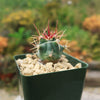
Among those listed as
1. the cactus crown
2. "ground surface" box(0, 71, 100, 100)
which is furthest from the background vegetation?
the cactus crown

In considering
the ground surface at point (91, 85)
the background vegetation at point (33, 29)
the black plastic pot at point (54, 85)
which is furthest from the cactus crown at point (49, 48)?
the ground surface at point (91, 85)

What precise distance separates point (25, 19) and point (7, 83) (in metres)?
1.35

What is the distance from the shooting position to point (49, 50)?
75 cm

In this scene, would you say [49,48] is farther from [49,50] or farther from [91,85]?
[91,85]

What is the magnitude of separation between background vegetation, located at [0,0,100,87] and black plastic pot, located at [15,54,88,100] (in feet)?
4.50

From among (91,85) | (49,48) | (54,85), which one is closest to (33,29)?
(91,85)

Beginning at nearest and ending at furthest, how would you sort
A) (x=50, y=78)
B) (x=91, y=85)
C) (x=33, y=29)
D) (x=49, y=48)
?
(x=50, y=78) < (x=49, y=48) < (x=91, y=85) < (x=33, y=29)

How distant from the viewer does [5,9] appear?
3.88 meters

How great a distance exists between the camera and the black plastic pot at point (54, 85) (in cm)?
64

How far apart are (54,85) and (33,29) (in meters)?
2.55

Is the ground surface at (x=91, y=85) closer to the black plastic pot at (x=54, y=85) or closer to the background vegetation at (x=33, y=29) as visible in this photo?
the background vegetation at (x=33, y=29)

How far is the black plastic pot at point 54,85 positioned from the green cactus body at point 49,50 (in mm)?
127

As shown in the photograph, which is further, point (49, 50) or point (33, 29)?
point (33, 29)

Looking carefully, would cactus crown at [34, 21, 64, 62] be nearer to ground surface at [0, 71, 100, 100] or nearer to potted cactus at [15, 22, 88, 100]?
potted cactus at [15, 22, 88, 100]
